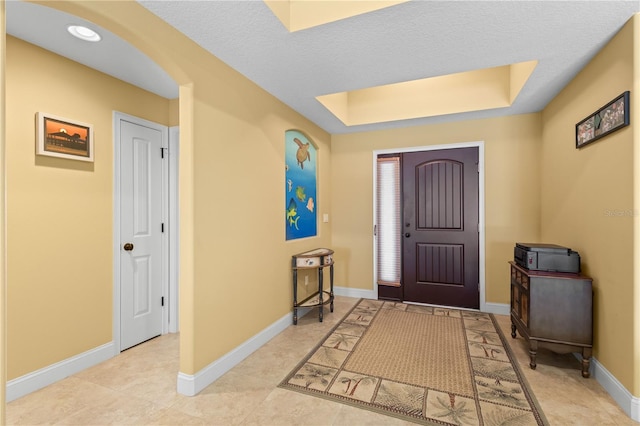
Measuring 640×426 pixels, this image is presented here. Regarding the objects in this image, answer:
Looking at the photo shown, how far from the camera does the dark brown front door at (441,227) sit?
3.96 meters

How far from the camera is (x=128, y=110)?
289 centimetres

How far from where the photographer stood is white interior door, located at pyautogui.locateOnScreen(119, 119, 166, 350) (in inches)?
113

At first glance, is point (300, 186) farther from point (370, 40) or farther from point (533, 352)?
point (533, 352)

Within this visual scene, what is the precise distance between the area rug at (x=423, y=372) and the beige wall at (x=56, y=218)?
1.83 m

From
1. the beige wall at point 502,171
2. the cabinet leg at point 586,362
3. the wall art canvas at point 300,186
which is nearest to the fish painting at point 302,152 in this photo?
the wall art canvas at point 300,186

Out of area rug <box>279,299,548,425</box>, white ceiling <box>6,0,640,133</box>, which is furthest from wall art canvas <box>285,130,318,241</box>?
area rug <box>279,299,548,425</box>

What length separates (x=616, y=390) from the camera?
6.74 feet

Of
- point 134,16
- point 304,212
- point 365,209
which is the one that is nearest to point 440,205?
point 365,209

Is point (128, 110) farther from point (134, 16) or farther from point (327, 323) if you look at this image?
point (327, 323)

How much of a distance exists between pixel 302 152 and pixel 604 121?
2920 millimetres

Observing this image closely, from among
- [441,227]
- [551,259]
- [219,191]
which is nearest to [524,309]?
[551,259]

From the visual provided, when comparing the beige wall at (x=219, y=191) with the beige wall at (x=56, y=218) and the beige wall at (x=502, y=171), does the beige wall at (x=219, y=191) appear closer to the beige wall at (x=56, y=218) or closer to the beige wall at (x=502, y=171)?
the beige wall at (x=56, y=218)

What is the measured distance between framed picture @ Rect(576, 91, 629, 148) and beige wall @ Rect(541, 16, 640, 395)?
0.04 metres

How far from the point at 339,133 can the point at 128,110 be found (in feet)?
9.27
